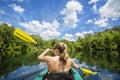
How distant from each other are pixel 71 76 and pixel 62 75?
35cm

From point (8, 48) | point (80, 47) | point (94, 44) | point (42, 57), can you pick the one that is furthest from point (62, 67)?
point (80, 47)

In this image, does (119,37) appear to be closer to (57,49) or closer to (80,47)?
(80,47)

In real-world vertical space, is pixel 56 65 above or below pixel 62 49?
below

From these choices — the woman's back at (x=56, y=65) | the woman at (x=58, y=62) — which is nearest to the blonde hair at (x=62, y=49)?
the woman at (x=58, y=62)

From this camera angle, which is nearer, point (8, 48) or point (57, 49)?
point (57, 49)

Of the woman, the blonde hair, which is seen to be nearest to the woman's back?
the woman

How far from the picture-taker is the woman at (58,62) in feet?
17.3

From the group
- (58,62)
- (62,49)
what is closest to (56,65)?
(58,62)

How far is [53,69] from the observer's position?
543 cm

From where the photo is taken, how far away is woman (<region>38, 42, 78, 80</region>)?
17.3 ft

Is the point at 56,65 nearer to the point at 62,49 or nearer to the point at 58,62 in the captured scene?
the point at 58,62

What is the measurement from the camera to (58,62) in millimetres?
5438

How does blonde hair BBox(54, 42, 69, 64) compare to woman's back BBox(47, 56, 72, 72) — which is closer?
blonde hair BBox(54, 42, 69, 64)

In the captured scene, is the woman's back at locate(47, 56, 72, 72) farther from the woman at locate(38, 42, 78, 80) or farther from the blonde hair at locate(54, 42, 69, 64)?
the blonde hair at locate(54, 42, 69, 64)
